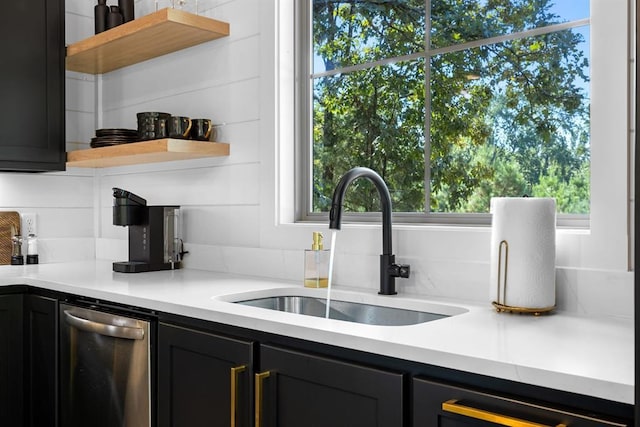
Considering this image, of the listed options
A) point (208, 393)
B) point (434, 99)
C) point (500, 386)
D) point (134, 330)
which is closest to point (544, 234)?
point (500, 386)

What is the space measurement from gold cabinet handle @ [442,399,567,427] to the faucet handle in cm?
79

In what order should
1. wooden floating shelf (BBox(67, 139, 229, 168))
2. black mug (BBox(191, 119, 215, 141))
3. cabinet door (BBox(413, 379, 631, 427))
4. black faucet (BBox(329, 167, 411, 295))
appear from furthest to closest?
black mug (BBox(191, 119, 215, 141)) → wooden floating shelf (BBox(67, 139, 229, 168)) → black faucet (BBox(329, 167, 411, 295)) → cabinet door (BBox(413, 379, 631, 427))

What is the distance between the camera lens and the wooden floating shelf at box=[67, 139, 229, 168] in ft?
8.27

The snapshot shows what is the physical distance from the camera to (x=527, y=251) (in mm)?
1579

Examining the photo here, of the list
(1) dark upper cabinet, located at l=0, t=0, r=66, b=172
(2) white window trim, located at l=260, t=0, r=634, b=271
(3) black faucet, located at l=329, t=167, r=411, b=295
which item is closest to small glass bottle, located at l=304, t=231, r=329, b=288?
(3) black faucet, located at l=329, t=167, r=411, b=295

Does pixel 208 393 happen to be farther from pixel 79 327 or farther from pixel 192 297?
pixel 79 327

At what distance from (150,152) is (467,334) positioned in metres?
1.63

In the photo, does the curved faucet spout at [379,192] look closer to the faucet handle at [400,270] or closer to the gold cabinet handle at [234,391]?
the faucet handle at [400,270]

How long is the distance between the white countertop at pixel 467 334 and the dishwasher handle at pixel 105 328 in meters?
0.08

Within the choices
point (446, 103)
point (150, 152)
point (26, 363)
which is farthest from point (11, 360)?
point (446, 103)

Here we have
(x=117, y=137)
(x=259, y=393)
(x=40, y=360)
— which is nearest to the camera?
(x=259, y=393)

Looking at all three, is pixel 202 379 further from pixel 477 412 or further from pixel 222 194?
pixel 222 194

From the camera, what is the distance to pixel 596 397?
3.35ft

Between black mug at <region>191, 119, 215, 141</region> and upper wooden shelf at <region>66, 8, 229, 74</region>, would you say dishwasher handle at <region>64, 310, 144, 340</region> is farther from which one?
upper wooden shelf at <region>66, 8, 229, 74</region>
